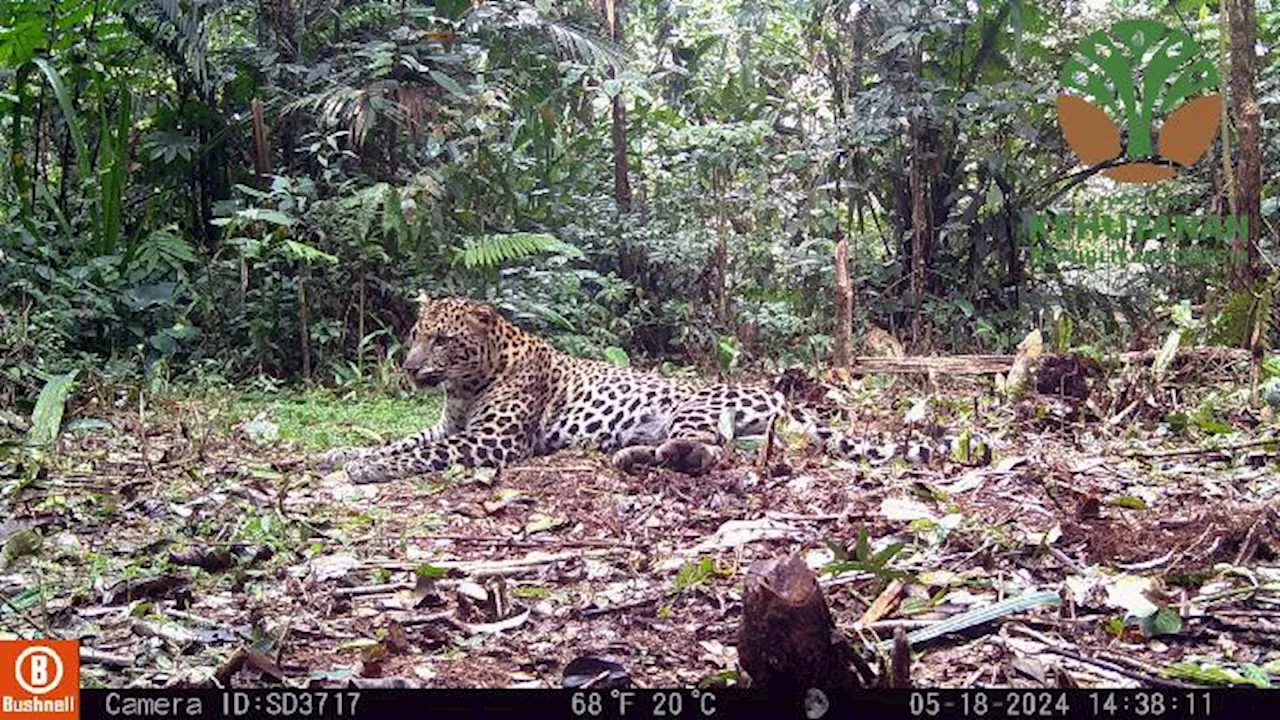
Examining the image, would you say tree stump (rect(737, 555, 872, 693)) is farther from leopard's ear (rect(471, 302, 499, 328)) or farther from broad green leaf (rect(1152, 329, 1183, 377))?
broad green leaf (rect(1152, 329, 1183, 377))

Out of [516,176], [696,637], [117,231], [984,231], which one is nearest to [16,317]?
[117,231]

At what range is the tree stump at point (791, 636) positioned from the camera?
5.68ft

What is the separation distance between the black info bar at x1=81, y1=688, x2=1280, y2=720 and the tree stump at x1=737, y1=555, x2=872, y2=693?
0.02 m

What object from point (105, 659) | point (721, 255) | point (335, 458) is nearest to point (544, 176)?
point (721, 255)

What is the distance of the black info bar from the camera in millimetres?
1763

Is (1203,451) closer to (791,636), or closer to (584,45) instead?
(791,636)

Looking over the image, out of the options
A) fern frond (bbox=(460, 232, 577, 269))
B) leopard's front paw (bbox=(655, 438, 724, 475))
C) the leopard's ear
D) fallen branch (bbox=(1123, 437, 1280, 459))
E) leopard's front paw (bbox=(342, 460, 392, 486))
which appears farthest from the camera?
A: fern frond (bbox=(460, 232, 577, 269))

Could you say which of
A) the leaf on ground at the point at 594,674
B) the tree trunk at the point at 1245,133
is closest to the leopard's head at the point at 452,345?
the leaf on ground at the point at 594,674

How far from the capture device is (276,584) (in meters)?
2.83

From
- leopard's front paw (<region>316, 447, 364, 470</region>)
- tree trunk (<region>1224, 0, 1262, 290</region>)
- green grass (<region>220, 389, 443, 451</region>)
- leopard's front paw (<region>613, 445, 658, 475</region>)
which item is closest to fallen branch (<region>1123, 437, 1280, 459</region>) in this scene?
leopard's front paw (<region>613, 445, 658, 475</region>)

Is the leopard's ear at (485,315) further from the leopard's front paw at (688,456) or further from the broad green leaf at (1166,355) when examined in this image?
the broad green leaf at (1166,355)

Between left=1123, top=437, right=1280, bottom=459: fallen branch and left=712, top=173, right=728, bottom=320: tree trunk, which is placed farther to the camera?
left=712, top=173, right=728, bottom=320: tree trunk

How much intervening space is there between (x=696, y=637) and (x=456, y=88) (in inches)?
212

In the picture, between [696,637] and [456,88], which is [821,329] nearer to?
[456,88]
